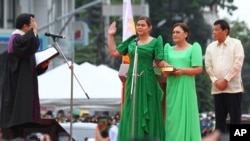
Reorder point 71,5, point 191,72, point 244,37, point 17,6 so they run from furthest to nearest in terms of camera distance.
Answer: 1. point 244,37
2. point 71,5
3. point 17,6
4. point 191,72

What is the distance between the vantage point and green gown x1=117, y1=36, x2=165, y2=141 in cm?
1274

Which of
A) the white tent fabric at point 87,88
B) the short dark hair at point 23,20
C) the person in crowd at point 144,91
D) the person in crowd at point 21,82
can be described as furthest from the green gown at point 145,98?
the white tent fabric at point 87,88

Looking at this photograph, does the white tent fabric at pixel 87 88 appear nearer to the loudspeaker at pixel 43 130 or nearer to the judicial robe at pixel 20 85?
the loudspeaker at pixel 43 130

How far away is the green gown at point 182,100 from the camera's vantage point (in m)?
12.9

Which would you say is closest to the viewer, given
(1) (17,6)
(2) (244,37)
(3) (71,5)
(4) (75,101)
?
(4) (75,101)

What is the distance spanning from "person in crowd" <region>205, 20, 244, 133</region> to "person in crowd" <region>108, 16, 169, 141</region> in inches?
38.1

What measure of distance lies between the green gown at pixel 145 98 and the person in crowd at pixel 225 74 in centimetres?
96

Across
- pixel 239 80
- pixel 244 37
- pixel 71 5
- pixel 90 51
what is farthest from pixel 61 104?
pixel 244 37

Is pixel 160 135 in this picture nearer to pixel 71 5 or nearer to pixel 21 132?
pixel 21 132

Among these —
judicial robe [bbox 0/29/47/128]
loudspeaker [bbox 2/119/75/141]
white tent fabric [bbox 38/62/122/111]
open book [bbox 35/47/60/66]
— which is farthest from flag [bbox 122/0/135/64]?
white tent fabric [bbox 38/62/122/111]

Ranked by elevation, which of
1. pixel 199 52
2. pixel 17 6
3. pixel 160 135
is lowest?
pixel 160 135

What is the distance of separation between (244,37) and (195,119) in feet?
190

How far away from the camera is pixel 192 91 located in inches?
514

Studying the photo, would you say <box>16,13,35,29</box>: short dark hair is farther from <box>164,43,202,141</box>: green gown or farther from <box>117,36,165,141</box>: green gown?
<box>164,43,202,141</box>: green gown
